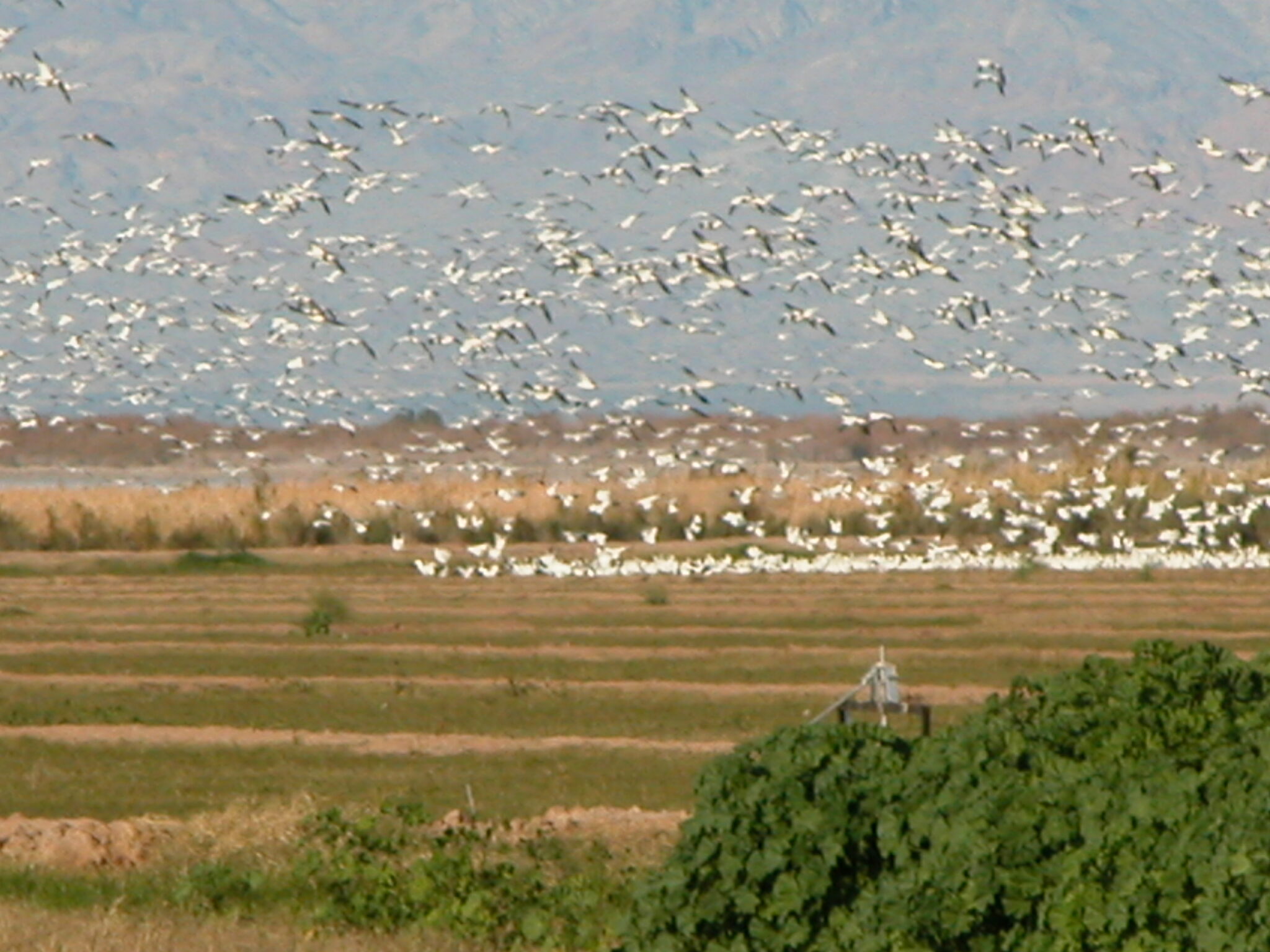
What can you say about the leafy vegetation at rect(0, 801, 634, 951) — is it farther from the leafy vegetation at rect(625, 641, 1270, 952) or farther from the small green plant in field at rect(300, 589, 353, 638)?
the small green plant in field at rect(300, 589, 353, 638)

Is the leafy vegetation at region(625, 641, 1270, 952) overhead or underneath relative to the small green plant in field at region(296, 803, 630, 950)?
overhead

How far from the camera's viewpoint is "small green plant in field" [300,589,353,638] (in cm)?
3297

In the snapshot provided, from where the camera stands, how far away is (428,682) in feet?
89.8

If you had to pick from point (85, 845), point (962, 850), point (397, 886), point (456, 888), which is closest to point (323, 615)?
point (85, 845)

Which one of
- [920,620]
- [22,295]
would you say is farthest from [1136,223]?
[22,295]

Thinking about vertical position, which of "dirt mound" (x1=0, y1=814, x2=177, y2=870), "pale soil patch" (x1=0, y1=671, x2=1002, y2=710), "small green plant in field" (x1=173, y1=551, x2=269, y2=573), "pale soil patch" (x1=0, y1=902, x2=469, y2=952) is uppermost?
"small green plant in field" (x1=173, y1=551, x2=269, y2=573)

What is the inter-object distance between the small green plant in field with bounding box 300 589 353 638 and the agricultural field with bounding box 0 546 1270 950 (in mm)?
70

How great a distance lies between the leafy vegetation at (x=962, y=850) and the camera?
1001cm

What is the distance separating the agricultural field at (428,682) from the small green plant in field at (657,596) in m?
0.13

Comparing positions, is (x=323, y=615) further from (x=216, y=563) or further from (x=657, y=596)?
(x=216, y=563)

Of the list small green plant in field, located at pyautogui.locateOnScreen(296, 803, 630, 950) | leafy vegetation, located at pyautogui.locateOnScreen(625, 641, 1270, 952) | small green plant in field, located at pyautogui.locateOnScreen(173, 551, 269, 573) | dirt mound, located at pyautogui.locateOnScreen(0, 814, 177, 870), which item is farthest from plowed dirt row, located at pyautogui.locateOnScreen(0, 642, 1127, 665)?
leafy vegetation, located at pyautogui.locateOnScreen(625, 641, 1270, 952)

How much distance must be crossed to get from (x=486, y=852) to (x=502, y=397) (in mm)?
19615

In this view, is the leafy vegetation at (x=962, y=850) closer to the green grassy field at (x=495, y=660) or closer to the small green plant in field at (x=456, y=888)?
the small green plant in field at (x=456, y=888)

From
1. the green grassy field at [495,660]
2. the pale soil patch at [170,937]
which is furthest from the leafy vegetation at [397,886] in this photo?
the green grassy field at [495,660]
